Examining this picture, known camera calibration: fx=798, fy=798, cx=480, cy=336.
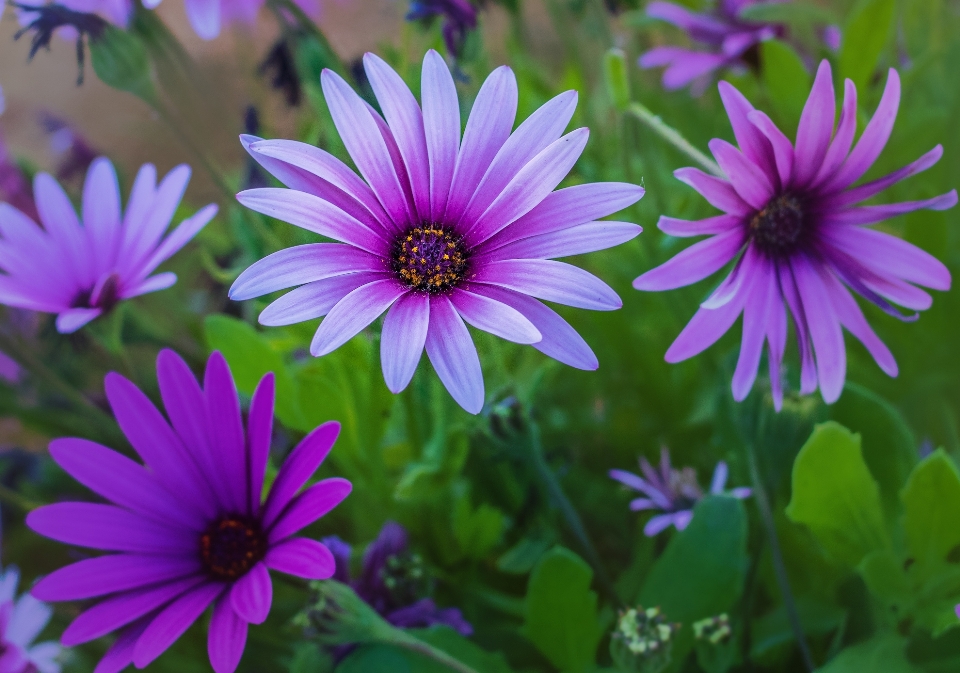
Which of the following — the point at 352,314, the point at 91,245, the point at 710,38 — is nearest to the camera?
the point at 352,314

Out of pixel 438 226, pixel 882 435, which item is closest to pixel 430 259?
pixel 438 226

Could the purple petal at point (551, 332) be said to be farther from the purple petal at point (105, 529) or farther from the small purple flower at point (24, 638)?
the small purple flower at point (24, 638)

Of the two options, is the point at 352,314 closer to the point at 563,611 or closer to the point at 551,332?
the point at 551,332

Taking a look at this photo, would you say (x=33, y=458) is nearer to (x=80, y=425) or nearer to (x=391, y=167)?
(x=80, y=425)

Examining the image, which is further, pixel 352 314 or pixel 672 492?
pixel 672 492

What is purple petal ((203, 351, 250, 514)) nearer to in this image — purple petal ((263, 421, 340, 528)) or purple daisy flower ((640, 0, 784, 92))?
purple petal ((263, 421, 340, 528))

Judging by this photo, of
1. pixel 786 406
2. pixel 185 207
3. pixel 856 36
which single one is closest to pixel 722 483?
pixel 786 406
